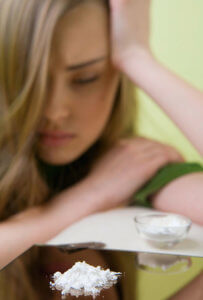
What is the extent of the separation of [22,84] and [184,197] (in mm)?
451

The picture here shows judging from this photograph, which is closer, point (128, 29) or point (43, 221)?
point (43, 221)

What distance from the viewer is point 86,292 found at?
58 cm

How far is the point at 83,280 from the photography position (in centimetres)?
60

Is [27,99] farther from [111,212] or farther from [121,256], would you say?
[121,256]

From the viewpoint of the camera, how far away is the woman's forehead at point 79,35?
3.35ft

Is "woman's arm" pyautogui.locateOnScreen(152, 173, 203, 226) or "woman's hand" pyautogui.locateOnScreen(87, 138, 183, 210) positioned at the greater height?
"woman's hand" pyautogui.locateOnScreen(87, 138, 183, 210)

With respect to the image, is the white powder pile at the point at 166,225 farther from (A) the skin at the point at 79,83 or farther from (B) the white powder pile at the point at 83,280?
(A) the skin at the point at 79,83

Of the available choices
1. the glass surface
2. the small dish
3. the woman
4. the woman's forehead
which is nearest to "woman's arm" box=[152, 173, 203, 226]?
the woman

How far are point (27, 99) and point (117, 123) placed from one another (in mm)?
341

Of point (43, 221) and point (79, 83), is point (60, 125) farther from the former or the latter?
point (43, 221)

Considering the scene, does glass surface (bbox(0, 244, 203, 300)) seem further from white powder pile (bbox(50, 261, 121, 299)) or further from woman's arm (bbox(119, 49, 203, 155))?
woman's arm (bbox(119, 49, 203, 155))

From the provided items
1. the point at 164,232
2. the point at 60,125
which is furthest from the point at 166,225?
the point at 60,125

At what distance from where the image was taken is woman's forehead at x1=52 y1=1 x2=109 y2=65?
1.02m

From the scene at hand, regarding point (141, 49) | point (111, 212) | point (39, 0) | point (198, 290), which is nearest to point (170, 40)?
point (141, 49)
